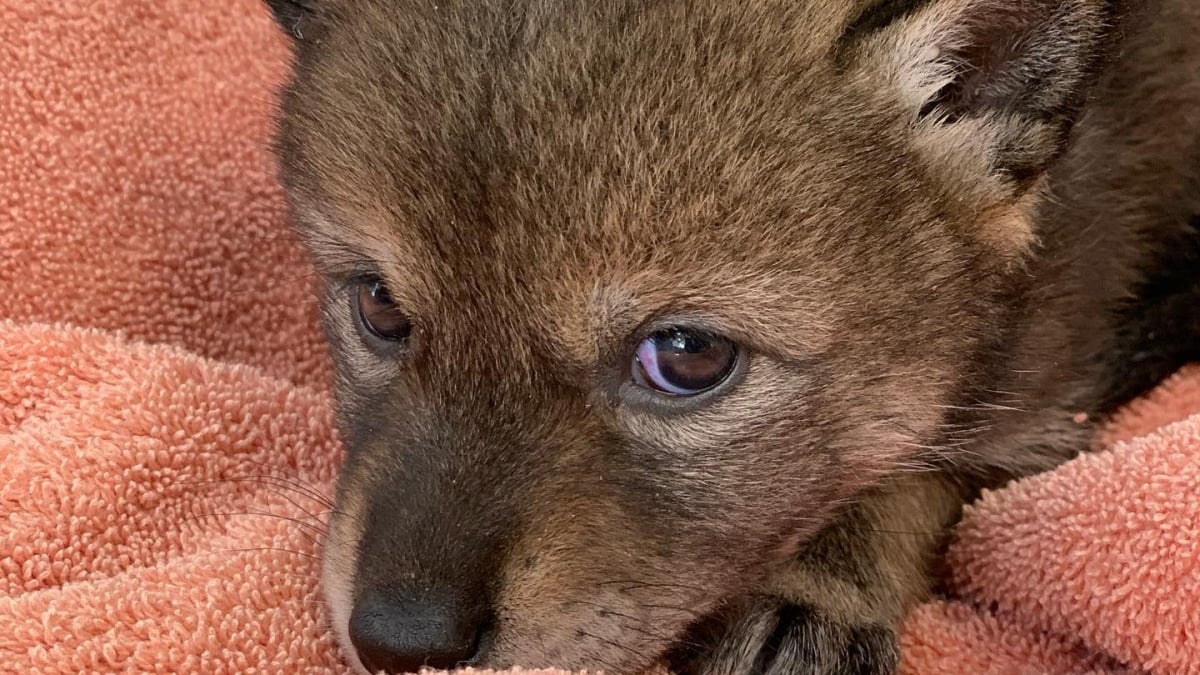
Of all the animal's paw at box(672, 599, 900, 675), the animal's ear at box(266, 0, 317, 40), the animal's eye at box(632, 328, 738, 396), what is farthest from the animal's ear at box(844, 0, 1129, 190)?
the animal's ear at box(266, 0, 317, 40)

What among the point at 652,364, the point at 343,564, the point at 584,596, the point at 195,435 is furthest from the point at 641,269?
the point at 195,435

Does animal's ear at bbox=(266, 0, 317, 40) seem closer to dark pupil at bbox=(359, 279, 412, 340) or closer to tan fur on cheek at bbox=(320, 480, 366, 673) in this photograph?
dark pupil at bbox=(359, 279, 412, 340)

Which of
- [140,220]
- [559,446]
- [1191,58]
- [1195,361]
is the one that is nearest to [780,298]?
[559,446]

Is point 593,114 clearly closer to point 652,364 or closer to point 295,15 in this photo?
point 652,364

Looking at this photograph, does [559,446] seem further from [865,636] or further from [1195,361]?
[1195,361]

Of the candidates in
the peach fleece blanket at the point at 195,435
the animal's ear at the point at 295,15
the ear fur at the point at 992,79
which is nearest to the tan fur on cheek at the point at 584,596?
the peach fleece blanket at the point at 195,435

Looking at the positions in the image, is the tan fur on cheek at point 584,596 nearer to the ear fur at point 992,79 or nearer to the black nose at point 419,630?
the black nose at point 419,630
